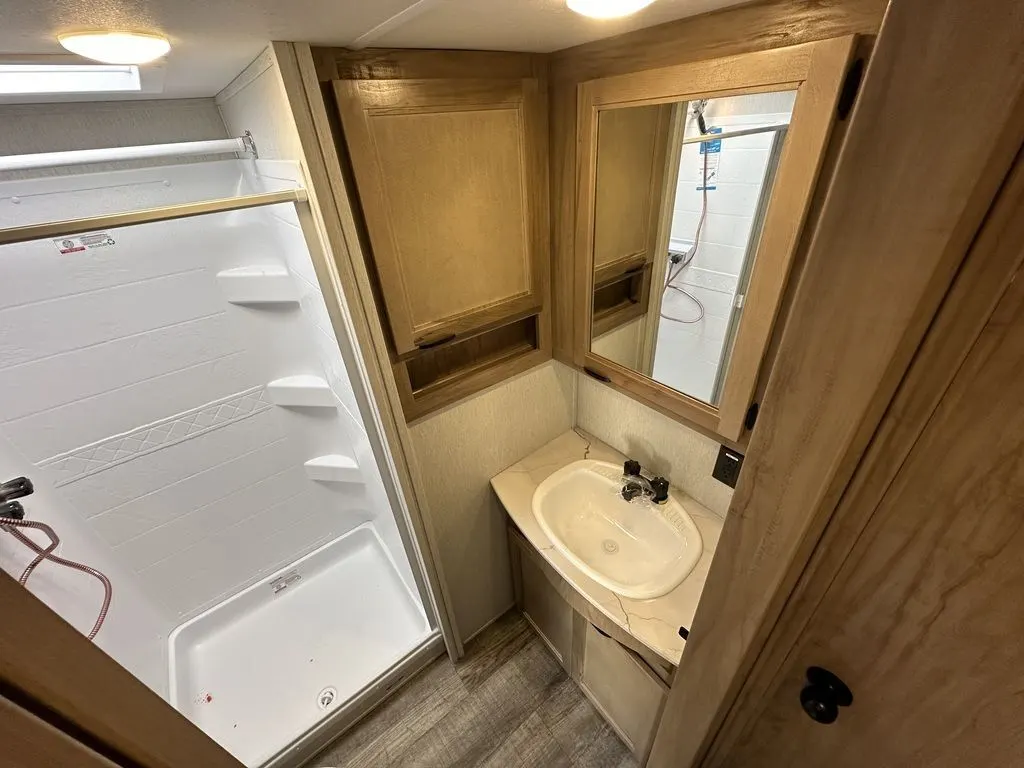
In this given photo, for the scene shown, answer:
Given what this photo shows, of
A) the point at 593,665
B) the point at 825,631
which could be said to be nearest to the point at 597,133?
the point at 825,631

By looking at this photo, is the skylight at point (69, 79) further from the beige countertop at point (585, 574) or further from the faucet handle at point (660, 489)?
the faucet handle at point (660, 489)

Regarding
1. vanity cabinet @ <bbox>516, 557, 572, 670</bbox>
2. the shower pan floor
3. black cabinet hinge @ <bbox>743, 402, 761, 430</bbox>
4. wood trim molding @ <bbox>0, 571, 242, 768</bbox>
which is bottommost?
the shower pan floor

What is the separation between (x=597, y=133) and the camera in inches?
40.0

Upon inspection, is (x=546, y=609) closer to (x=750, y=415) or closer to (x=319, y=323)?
(x=750, y=415)

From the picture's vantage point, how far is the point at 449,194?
39.8 inches

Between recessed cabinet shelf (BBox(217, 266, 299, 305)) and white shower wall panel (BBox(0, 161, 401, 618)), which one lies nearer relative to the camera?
white shower wall panel (BBox(0, 161, 401, 618))

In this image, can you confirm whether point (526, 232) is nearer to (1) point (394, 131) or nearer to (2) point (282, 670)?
(1) point (394, 131)

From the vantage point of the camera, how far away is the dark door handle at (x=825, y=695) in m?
0.59

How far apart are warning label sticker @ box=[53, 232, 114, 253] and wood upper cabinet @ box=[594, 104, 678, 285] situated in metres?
1.48

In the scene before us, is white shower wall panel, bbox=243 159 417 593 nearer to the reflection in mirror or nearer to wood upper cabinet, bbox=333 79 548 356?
wood upper cabinet, bbox=333 79 548 356

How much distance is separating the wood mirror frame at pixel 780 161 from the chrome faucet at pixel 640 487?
247 millimetres

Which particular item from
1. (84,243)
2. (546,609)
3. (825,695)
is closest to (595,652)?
(546,609)

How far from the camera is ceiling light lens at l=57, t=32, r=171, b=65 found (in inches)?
Answer: 24.4

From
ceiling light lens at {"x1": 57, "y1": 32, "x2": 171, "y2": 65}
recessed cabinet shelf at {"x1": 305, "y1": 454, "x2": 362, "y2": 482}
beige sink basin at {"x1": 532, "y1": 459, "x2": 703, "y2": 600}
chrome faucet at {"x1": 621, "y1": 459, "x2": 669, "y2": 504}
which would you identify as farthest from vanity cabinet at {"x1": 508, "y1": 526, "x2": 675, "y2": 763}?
ceiling light lens at {"x1": 57, "y1": 32, "x2": 171, "y2": 65}
